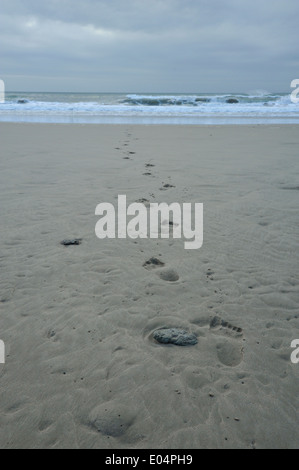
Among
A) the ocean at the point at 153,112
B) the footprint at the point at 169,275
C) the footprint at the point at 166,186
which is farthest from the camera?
the ocean at the point at 153,112

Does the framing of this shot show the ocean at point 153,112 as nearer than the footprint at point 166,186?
No

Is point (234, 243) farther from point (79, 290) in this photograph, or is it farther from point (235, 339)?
point (79, 290)

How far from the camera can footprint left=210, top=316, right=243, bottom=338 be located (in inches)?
98.4

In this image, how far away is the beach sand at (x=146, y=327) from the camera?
185 centimetres

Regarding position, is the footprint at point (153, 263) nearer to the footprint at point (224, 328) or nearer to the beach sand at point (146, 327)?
the beach sand at point (146, 327)

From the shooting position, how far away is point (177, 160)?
8.16 m

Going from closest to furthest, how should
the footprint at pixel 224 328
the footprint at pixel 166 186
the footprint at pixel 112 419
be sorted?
the footprint at pixel 112 419 → the footprint at pixel 224 328 → the footprint at pixel 166 186

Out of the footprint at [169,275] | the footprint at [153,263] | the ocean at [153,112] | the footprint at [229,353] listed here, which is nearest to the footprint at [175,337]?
the footprint at [229,353]

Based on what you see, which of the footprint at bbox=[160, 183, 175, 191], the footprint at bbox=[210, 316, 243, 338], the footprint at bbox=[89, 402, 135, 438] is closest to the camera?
the footprint at bbox=[89, 402, 135, 438]

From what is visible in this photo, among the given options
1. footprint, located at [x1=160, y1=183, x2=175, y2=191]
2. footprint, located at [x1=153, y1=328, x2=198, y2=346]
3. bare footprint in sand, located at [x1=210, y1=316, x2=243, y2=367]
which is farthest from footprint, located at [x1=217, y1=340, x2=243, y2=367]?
footprint, located at [x1=160, y1=183, x2=175, y2=191]

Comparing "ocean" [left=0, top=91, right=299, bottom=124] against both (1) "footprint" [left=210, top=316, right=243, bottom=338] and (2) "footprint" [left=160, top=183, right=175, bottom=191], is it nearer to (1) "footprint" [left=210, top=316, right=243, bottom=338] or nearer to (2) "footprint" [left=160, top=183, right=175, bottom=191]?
(2) "footprint" [left=160, top=183, right=175, bottom=191]

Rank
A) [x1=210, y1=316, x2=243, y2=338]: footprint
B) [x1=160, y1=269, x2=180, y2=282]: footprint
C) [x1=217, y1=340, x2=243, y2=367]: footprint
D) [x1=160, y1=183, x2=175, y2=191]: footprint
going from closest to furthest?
[x1=217, y1=340, x2=243, y2=367]: footprint, [x1=210, y1=316, x2=243, y2=338]: footprint, [x1=160, y1=269, x2=180, y2=282]: footprint, [x1=160, y1=183, x2=175, y2=191]: footprint

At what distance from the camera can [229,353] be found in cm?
233

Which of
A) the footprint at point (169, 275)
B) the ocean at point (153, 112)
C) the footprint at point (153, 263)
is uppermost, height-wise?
the ocean at point (153, 112)
